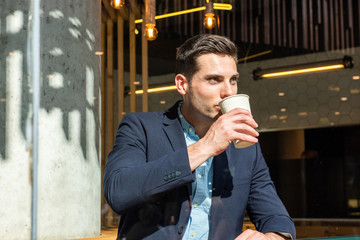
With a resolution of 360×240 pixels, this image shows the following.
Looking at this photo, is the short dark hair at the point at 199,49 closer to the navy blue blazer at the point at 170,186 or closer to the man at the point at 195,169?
A: the man at the point at 195,169

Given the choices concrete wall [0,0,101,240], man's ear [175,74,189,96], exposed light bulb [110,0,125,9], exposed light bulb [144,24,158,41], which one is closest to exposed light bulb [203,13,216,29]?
exposed light bulb [144,24,158,41]

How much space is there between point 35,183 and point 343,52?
389cm

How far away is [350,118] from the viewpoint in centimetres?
482

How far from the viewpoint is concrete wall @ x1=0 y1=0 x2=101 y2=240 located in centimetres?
154

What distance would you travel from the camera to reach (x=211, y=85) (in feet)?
3.85

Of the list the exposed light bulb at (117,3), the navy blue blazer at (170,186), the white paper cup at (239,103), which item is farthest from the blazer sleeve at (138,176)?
the exposed light bulb at (117,3)

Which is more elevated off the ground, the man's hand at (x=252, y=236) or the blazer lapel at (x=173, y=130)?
the blazer lapel at (x=173, y=130)

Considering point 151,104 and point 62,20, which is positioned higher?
point 62,20

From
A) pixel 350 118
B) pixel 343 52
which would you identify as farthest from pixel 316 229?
pixel 343 52

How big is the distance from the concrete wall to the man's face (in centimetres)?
53

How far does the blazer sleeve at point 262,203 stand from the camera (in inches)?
46.4

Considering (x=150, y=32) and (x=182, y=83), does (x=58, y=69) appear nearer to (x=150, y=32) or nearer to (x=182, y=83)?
(x=182, y=83)

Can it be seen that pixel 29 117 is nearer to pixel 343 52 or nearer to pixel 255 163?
pixel 255 163

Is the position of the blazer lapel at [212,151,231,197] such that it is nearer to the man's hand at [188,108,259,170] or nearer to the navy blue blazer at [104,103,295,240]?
the navy blue blazer at [104,103,295,240]
